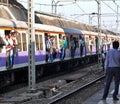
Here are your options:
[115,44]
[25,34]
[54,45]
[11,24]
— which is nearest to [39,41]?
[25,34]

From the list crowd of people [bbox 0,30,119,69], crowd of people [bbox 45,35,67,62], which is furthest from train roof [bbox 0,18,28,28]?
crowd of people [bbox 45,35,67,62]

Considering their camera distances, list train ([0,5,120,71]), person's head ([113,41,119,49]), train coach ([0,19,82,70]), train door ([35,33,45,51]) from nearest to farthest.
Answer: person's head ([113,41,119,49])
train coach ([0,19,82,70])
train ([0,5,120,71])
train door ([35,33,45,51])

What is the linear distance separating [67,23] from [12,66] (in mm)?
18074

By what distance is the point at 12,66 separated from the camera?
18297mm

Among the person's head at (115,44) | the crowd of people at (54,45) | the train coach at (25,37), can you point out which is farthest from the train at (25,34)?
the person's head at (115,44)

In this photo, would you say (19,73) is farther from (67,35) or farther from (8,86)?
(67,35)

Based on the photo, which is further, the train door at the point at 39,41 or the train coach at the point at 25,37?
the train door at the point at 39,41

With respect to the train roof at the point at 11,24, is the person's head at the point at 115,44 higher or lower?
lower

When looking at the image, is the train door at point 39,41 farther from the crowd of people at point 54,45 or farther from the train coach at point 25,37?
the crowd of people at point 54,45

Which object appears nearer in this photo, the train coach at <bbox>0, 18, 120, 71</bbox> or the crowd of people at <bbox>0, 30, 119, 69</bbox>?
the train coach at <bbox>0, 18, 120, 71</bbox>

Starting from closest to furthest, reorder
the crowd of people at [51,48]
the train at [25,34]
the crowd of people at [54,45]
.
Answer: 1. the train at [25,34]
2. the crowd of people at [54,45]
3. the crowd of people at [51,48]

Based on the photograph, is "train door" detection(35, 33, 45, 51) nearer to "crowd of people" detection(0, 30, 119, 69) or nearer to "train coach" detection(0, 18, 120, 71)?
"train coach" detection(0, 18, 120, 71)

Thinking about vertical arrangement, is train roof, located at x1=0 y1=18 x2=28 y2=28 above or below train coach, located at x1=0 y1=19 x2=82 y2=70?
above

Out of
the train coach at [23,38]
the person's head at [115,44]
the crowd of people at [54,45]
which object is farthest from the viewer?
the crowd of people at [54,45]
